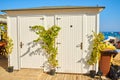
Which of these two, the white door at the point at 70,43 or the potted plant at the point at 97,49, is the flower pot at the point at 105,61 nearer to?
the potted plant at the point at 97,49

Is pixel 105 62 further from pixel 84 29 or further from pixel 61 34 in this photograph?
pixel 61 34

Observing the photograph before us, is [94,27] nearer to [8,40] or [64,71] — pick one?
[64,71]

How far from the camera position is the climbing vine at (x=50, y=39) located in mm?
5926

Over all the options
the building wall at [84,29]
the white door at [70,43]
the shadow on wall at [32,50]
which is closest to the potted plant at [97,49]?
the building wall at [84,29]

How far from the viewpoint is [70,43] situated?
6.19 m

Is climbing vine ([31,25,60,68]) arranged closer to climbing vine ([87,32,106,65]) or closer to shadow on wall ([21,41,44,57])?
shadow on wall ([21,41,44,57])

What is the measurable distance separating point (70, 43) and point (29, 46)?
172cm

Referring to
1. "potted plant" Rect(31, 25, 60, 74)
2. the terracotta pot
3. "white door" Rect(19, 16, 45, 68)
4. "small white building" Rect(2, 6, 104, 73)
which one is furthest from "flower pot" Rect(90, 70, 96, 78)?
"white door" Rect(19, 16, 45, 68)

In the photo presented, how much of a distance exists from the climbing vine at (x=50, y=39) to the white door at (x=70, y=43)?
27 centimetres

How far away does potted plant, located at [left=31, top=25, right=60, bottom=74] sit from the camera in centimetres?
593

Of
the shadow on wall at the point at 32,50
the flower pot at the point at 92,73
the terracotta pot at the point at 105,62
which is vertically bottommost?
the flower pot at the point at 92,73

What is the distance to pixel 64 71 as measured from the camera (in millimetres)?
6332

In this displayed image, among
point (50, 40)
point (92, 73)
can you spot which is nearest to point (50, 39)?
point (50, 40)

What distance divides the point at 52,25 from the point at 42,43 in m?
0.84
